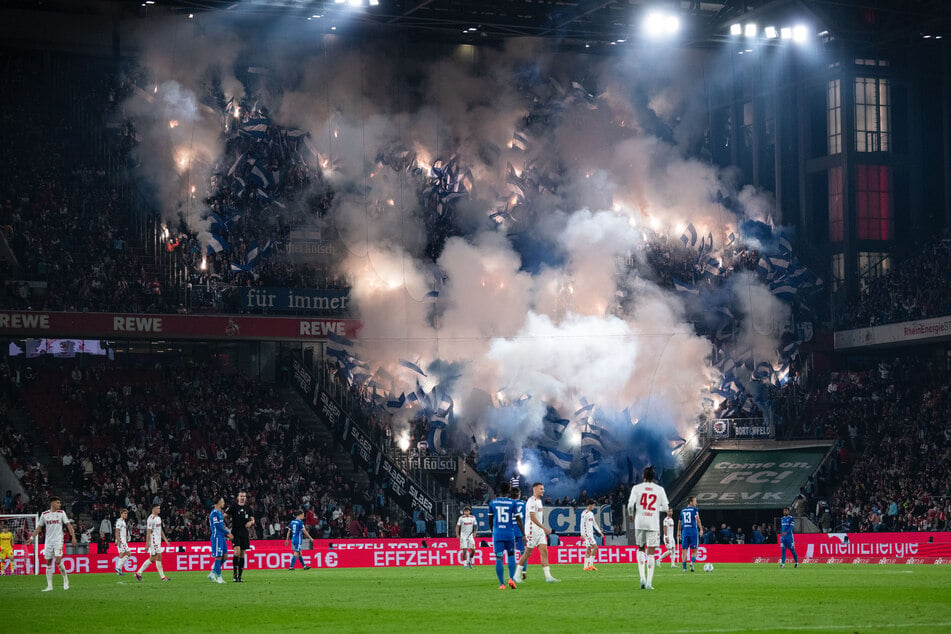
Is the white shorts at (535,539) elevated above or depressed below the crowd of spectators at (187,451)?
below

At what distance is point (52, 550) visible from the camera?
2959 cm

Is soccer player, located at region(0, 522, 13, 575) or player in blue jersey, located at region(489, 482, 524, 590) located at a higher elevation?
player in blue jersey, located at region(489, 482, 524, 590)

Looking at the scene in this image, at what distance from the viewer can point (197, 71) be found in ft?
197

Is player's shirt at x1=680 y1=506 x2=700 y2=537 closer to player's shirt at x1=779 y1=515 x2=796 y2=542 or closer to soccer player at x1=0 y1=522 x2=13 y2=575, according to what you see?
player's shirt at x1=779 y1=515 x2=796 y2=542

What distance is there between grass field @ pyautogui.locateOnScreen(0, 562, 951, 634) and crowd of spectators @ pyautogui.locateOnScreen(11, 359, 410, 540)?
1600cm

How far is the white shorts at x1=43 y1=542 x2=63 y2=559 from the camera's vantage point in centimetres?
2945

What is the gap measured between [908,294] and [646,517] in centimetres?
3971

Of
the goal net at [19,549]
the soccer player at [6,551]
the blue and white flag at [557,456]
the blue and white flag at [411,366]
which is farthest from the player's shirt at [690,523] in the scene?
the blue and white flag at [411,366]

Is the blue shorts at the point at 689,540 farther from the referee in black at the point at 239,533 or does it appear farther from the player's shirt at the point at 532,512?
the referee in black at the point at 239,533

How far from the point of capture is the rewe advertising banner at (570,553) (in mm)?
42156

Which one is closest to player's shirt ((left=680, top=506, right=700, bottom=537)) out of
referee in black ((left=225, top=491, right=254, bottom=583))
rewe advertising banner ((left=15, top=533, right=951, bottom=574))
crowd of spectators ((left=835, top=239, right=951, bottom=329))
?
rewe advertising banner ((left=15, top=533, right=951, bottom=574))

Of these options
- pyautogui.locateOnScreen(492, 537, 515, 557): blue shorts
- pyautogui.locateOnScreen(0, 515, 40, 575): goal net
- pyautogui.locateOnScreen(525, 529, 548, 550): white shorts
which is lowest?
pyautogui.locateOnScreen(0, 515, 40, 575): goal net

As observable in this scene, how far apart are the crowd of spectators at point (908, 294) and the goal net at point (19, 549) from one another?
1461 inches

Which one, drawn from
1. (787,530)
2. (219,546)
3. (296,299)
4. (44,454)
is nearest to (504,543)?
(219,546)
